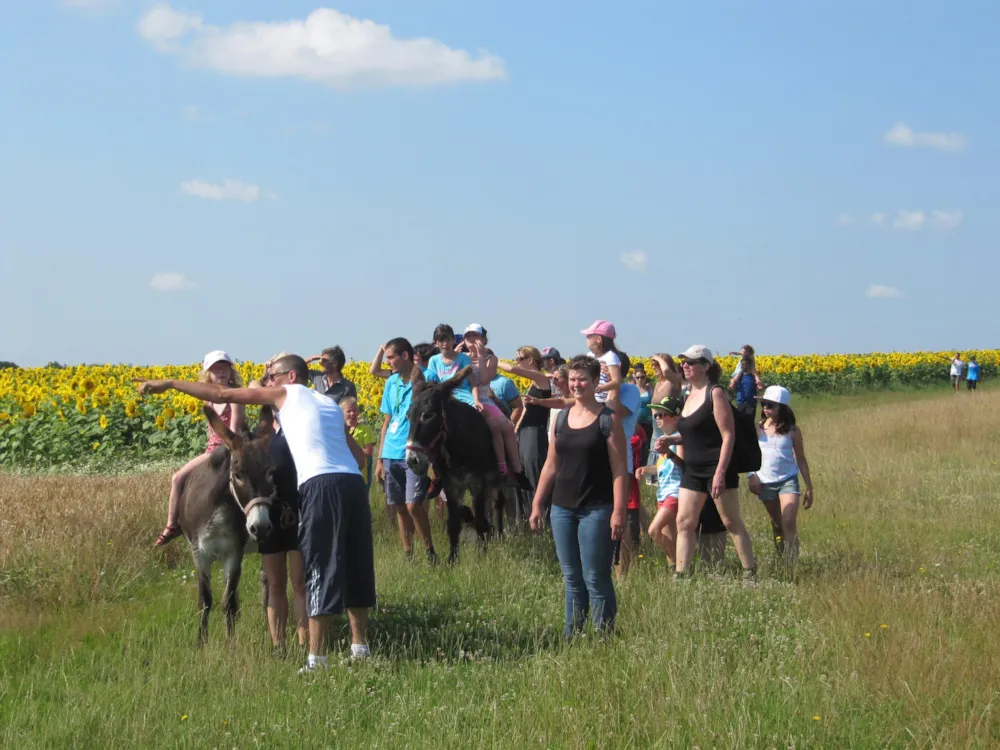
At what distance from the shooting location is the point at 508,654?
7336mm

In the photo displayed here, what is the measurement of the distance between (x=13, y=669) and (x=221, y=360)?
8.25 ft

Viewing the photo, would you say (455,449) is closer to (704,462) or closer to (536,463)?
(536,463)

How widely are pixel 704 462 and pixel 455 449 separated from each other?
2715mm

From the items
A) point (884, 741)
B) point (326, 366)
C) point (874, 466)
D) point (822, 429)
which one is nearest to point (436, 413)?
point (326, 366)

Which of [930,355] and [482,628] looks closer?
[482,628]

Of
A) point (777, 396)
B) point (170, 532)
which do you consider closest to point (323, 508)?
point (170, 532)

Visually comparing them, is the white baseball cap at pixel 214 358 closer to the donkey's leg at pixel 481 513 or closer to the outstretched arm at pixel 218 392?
the outstretched arm at pixel 218 392

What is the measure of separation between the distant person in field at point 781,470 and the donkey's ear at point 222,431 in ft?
17.2

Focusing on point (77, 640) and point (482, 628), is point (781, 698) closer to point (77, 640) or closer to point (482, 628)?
point (482, 628)

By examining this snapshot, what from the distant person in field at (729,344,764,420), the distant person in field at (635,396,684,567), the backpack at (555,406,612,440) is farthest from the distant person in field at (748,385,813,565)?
the distant person in field at (729,344,764,420)

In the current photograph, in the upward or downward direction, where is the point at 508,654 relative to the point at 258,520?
downward

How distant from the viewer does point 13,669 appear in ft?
24.2

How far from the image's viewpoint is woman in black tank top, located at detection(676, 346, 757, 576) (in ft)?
29.6

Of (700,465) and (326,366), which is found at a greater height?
(326,366)
